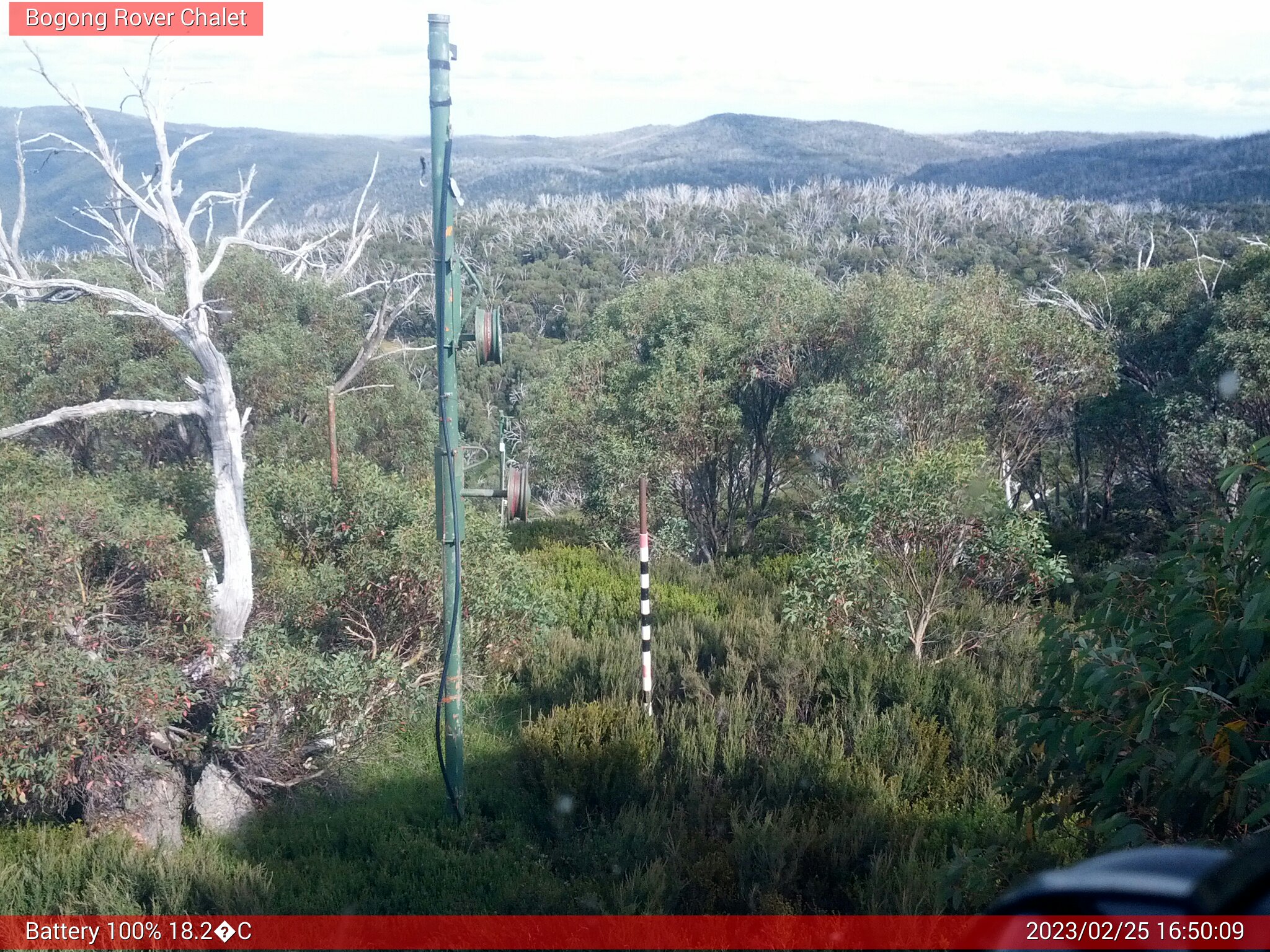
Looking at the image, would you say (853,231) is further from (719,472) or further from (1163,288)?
(719,472)

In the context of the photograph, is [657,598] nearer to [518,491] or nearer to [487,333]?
[518,491]

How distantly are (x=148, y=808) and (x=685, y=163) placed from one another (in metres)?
131

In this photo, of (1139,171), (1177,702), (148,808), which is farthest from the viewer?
(1139,171)

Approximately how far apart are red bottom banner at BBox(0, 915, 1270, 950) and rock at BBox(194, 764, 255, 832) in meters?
1.99

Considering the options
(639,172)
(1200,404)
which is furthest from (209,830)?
(639,172)

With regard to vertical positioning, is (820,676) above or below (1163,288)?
below

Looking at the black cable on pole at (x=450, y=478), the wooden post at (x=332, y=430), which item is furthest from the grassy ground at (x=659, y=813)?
the wooden post at (x=332, y=430)

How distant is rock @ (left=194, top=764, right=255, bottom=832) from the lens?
7.41m

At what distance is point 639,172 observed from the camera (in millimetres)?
127438

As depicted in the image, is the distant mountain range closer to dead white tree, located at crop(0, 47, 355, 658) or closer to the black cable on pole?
dead white tree, located at crop(0, 47, 355, 658)

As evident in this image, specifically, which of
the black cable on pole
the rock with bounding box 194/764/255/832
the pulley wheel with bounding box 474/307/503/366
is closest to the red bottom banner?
the black cable on pole

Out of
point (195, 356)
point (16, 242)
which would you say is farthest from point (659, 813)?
point (16, 242)

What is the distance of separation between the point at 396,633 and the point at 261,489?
2.77 meters

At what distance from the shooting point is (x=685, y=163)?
13062 centimetres
